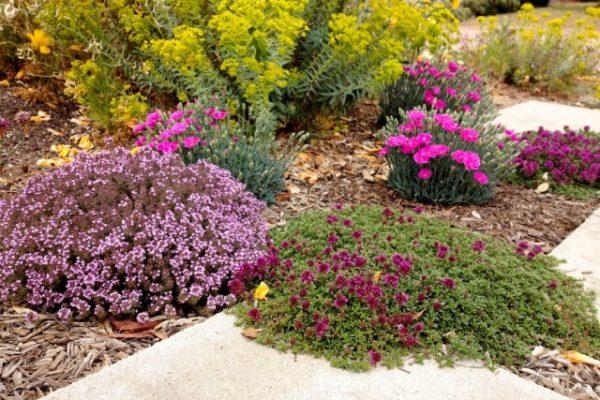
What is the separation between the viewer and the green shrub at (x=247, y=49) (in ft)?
15.0

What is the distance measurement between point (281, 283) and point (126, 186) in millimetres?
1090

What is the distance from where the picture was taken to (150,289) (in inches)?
113

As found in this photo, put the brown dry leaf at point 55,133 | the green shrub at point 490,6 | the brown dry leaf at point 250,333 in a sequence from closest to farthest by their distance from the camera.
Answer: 1. the brown dry leaf at point 250,333
2. the brown dry leaf at point 55,133
3. the green shrub at point 490,6

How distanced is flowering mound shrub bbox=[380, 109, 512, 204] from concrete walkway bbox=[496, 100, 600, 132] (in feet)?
7.46

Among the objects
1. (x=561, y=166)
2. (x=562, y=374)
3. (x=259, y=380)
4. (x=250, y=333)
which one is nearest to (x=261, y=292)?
(x=250, y=333)

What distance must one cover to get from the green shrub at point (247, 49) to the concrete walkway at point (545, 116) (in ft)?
5.77

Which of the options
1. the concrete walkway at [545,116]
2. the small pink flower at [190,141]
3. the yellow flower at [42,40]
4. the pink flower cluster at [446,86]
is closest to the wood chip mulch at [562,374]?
the small pink flower at [190,141]

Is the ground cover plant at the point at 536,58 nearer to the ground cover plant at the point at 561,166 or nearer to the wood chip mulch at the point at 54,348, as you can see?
the ground cover plant at the point at 561,166

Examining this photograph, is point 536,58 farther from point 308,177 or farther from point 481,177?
point 308,177

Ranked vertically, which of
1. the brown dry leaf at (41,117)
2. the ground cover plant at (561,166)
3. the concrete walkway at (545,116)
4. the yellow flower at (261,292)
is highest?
the brown dry leaf at (41,117)

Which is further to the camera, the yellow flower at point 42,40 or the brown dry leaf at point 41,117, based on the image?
the brown dry leaf at point 41,117

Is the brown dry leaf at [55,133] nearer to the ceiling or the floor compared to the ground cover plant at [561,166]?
nearer to the ceiling

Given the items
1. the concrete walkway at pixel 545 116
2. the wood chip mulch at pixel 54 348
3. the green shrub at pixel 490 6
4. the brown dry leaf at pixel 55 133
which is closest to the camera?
the wood chip mulch at pixel 54 348

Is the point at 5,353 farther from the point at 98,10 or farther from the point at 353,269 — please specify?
the point at 98,10
